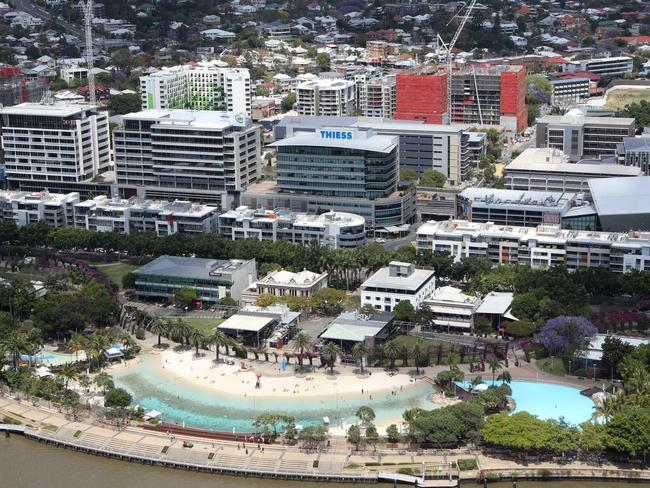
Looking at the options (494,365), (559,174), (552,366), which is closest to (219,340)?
(494,365)

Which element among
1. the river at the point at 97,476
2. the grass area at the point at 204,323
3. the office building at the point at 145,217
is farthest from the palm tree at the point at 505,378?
the office building at the point at 145,217

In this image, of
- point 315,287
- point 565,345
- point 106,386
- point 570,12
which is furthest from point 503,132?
point 570,12

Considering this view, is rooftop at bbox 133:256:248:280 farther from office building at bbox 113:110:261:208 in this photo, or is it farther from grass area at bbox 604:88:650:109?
grass area at bbox 604:88:650:109

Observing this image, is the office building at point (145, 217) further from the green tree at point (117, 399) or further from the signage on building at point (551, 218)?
the green tree at point (117, 399)

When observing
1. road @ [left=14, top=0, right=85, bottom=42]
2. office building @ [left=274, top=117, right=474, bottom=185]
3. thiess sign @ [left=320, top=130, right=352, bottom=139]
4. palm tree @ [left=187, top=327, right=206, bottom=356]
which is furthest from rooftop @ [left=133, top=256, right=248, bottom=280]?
road @ [left=14, top=0, right=85, bottom=42]

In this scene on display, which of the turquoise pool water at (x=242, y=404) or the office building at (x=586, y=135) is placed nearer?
the turquoise pool water at (x=242, y=404)

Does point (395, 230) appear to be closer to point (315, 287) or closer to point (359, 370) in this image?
point (315, 287)

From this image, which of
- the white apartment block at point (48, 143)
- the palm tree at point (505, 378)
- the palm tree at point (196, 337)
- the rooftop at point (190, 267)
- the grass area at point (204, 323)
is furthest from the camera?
the white apartment block at point (48, 143)

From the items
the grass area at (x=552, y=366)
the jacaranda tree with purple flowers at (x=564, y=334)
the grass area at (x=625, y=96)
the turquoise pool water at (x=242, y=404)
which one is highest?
the grass area at (x=625, y=96)
